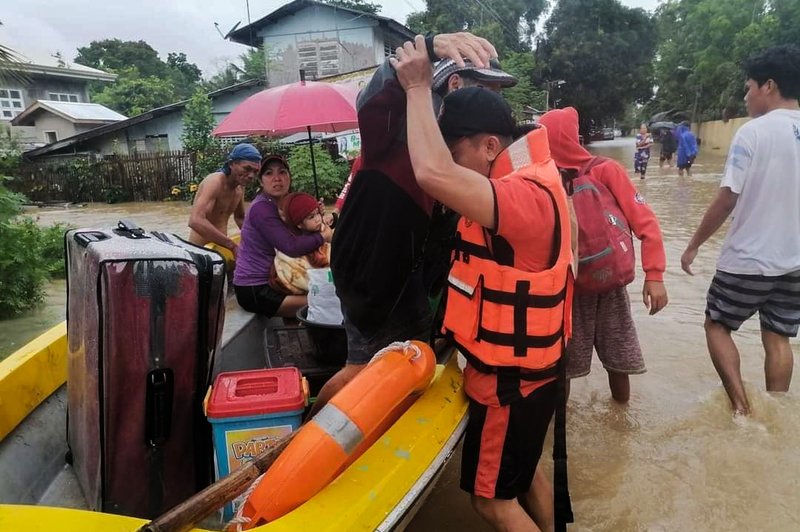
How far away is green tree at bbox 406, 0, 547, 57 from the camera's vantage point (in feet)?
87.9

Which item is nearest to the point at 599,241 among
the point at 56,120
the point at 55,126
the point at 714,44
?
the point at 56,120

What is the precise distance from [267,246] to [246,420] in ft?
6.05

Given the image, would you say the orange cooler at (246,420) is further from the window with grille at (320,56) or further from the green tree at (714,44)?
the green tree at (714,44)

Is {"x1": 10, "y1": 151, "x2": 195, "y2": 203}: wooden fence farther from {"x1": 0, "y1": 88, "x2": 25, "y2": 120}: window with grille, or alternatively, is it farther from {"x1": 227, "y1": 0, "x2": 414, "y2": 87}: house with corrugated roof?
{"x1": 0, "y1": 88, "x2": 25, "y2": 120}: window with grille

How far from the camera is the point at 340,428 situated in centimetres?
149

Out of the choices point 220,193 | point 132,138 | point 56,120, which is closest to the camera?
point 220,193

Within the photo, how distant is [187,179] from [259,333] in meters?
15.7

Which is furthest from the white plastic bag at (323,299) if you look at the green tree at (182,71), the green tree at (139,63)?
the green tree at (182,71)

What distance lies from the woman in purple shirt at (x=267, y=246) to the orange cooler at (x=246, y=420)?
1570 millimetres

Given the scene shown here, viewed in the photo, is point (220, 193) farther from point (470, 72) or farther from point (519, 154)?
point (519, 154)

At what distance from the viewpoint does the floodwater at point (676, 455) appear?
8.30 feet

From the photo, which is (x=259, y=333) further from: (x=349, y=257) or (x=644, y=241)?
(x=644, y=241)

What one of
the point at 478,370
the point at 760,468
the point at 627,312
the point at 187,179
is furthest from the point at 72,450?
the point at 187,179

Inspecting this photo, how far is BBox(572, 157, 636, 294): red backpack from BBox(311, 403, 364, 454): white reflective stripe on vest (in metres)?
1.54
